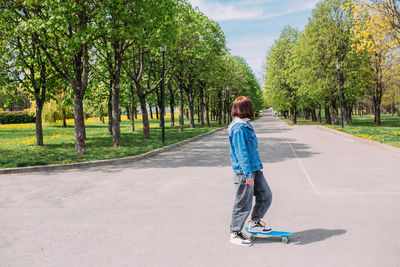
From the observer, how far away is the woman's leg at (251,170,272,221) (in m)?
4.40

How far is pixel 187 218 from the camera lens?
5.38 meters

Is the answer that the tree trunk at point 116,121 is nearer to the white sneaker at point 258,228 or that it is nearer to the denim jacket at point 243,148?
the white sneaker at point 258,228

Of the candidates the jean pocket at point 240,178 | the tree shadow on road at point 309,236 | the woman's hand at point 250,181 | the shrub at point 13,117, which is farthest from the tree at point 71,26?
the shrub at point 13,117

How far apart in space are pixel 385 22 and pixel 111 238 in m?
19.8

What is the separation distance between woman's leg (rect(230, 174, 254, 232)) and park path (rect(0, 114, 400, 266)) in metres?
0.26

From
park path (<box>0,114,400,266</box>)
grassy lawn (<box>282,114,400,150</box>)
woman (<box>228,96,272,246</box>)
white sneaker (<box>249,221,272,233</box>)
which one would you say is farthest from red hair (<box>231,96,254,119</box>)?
grassy lawn (<box>282,114,400,150</box>)

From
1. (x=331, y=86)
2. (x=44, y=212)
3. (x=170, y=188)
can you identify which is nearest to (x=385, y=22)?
(x=331, y=86)

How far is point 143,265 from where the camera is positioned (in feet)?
12.1

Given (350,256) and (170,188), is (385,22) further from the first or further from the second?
(350,256)

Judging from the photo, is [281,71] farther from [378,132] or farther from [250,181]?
[250,181]

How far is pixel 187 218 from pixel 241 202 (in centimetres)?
139

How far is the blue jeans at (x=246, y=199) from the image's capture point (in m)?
4.24

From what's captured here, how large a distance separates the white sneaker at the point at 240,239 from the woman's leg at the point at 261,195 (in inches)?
11.8

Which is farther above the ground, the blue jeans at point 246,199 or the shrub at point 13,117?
the shrub at point 13,117
